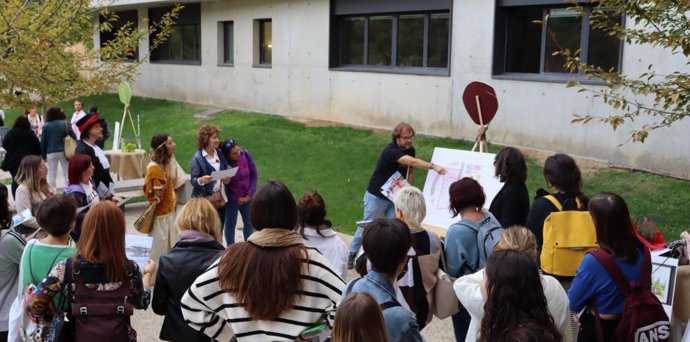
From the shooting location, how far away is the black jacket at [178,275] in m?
4.27

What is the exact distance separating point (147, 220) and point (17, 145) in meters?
4.94

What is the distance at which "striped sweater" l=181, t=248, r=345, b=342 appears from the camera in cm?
353

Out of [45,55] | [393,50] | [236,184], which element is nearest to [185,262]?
[236,184]

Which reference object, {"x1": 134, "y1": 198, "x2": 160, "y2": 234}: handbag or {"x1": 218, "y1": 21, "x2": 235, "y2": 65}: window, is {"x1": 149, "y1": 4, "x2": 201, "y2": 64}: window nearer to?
{"x1": 218, "y1": 21, "x2": 235, "y2": 65}: window

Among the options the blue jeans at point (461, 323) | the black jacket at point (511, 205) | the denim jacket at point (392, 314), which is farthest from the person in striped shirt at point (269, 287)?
the black jacket at point (511, 205)

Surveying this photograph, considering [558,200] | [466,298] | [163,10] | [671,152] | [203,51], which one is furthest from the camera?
[163,10]

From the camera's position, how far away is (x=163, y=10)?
2912 cm

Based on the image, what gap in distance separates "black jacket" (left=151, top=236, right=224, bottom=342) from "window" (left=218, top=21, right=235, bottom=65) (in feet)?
71.5

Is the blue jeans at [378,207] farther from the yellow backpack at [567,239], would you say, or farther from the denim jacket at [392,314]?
the denim jacket at [392,314]

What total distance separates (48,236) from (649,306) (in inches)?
142

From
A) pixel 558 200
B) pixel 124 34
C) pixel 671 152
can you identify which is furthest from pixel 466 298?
pixel 671 152

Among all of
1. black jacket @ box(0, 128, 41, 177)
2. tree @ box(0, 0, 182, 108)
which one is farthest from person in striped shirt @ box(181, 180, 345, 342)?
black jacket @ box(0, 128, 41, 177)

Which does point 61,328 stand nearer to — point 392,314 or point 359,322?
point 392,314

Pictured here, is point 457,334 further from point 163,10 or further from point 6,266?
point 163,10
